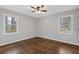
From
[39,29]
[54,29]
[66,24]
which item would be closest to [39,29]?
[39,29]

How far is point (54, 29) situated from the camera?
1.08 meters

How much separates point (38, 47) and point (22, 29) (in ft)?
1.26

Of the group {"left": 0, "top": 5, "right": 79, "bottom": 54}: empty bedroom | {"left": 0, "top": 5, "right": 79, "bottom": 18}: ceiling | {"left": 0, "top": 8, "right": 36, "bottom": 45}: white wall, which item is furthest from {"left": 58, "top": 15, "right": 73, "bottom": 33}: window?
{"left": 0, "top": 8, "right": 36, "bottom": 45}: white wall

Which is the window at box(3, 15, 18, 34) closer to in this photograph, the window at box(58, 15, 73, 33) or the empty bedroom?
the empty bedroom

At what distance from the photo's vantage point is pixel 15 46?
3.25ft

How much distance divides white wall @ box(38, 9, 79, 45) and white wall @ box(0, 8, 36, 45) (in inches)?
5.0

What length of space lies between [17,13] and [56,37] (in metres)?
0.68

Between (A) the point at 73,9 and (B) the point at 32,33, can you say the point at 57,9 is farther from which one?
(B) the point at 32,33

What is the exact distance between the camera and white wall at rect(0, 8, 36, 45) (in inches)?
36.6

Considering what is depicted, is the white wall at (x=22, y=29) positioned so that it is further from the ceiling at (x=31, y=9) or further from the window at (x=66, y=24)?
the window at (x=66, y=24)

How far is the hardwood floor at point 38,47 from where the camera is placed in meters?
0.99
